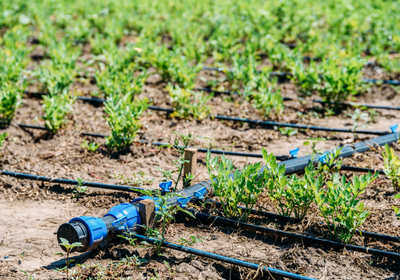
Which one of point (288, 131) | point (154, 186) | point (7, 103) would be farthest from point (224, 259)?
point (7, 103)

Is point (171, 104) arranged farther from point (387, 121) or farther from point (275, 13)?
point (275, 13)

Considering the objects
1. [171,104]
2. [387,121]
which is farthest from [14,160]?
[387,121]

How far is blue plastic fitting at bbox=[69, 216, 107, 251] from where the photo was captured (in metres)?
2.41

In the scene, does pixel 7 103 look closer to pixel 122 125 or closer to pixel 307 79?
pixel 122 125

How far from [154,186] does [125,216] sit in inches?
32.4

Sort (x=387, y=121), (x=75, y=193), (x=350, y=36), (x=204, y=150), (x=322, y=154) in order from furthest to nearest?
(x=350, y=36) → (x=387, y=121) → (x=204, y=150) → (x=322, y=154) → (x=75, y=193)

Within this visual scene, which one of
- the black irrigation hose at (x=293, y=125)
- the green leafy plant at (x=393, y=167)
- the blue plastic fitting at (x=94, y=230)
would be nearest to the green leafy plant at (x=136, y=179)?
the blue plastic fitting at (x=94, y=230)

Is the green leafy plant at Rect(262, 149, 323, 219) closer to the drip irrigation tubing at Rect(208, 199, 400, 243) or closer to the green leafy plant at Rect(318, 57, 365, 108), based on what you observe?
the drip irrigation tubing at Rect(208, 199, 400, 243)

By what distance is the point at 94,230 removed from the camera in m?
2.43

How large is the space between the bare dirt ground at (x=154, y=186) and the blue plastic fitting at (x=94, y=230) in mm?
124

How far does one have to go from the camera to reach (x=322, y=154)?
11.9 feet

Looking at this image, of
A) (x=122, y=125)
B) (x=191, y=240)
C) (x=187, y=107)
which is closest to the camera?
(x=191, y=240)

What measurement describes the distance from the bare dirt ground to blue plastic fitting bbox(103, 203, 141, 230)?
144 millimetres

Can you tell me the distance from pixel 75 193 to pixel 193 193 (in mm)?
1000
